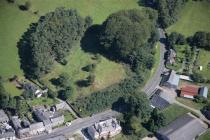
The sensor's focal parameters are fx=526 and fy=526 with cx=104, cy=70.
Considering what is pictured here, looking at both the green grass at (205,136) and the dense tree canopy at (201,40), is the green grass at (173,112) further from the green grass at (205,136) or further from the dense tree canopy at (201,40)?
the dense tree canopy at (201,40)

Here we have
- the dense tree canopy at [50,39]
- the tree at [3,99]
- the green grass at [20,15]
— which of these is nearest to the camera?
the tree at [3,99]

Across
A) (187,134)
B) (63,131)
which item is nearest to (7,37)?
(63,131)

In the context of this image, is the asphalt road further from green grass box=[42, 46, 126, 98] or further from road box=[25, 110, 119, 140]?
green grass box=[42, 46, 126, 98]

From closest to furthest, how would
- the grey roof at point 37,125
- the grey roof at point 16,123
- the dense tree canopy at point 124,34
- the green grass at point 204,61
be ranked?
1. the grey roof at point 37,125
2. the grey roof at point 16,123
3. the dense tree canopy at point 124,34
4. the green grass at point 204,61

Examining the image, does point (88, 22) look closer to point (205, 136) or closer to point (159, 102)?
point (159, 102)

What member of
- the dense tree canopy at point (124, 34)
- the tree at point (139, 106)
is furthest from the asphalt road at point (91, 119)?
the dense tree canopy at point (124, 34)

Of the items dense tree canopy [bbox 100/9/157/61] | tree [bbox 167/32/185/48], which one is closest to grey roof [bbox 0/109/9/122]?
dense tree canopy [bbox 100/9/157/61]
